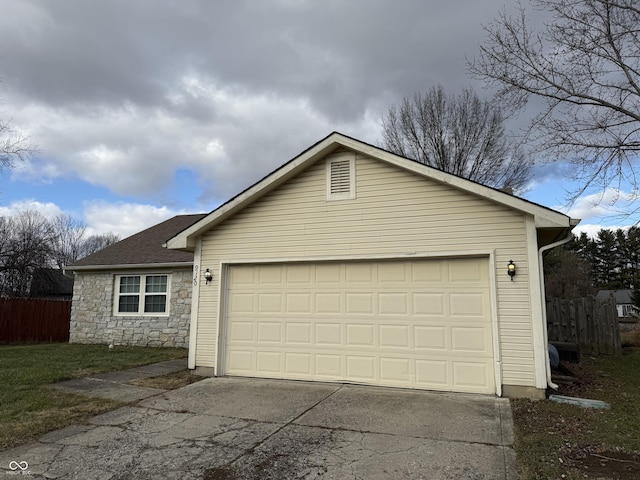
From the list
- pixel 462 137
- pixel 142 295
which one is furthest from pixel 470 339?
pixel 462 137

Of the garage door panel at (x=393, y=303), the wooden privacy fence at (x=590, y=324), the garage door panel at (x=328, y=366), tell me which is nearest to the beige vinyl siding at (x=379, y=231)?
the garage door panel at (x=393, y=303)

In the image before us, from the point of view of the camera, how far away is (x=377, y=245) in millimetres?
7602

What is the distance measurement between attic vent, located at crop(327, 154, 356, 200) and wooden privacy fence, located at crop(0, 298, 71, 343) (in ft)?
48.6

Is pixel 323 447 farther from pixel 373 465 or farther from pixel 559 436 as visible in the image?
pixel 559 436

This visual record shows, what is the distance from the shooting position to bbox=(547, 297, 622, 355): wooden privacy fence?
1198cm

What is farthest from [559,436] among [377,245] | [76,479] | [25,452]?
[25,452]

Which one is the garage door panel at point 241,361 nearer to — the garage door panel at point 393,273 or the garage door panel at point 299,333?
the garage door panel at point 299,333

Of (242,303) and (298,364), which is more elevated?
(242,303)

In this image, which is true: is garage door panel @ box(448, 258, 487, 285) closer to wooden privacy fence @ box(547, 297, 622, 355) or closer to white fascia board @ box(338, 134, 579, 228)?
white fascia board @ box(338, 134, 579, 228)

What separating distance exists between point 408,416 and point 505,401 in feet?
5.74

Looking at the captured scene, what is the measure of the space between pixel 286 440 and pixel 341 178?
492cm

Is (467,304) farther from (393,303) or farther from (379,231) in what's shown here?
(379,231)

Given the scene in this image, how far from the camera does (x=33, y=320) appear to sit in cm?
1658

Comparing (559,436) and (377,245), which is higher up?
(377,245)
